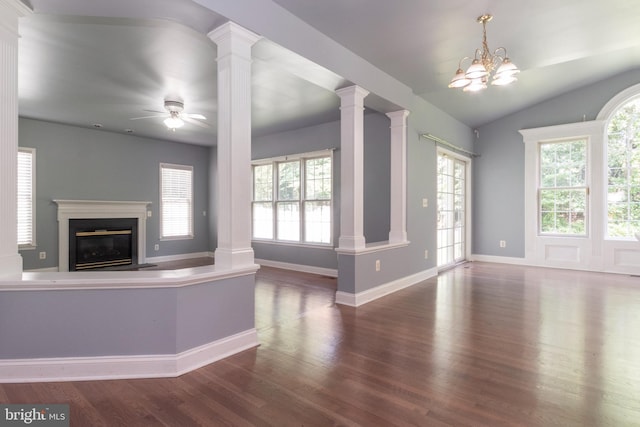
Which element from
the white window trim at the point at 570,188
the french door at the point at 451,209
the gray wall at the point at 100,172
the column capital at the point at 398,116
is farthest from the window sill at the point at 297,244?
the white window trim at the point at 570,188

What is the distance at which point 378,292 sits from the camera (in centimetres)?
409

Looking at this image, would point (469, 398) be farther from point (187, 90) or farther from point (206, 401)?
point (187, 90)

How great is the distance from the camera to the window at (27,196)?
5.30 meters

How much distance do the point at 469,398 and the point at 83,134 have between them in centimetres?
721

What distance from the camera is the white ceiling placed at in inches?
104

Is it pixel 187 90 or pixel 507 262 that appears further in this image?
pixel 507 262

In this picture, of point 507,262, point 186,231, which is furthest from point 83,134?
point 507,262

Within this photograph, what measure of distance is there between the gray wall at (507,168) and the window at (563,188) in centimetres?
36

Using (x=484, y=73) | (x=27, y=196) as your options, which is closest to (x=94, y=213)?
(x=27, y=196)

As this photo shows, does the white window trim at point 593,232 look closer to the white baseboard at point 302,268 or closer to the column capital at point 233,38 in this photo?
the white baseboard at point 302,268

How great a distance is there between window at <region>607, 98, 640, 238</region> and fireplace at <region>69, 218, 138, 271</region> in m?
8.99

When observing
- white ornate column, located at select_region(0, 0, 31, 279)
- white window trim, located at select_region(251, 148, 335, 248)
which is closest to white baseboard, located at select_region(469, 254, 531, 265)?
white window trim, located at select_region(251, 148, 335, 248)

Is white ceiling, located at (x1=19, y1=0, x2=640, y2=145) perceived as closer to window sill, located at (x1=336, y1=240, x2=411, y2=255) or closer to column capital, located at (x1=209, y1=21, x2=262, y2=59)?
column capital, located at (x1=209, y1=21, x2=262, y2=59)

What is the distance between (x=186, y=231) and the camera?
759 centimetres
